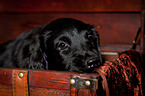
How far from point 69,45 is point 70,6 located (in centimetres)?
119

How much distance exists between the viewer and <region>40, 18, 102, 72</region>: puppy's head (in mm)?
1074

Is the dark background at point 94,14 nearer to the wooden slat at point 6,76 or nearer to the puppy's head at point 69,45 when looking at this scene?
the puppy's head at point 69,45

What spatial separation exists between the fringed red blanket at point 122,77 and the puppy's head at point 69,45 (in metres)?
0.14

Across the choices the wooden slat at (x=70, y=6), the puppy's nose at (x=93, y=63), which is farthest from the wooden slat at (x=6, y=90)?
the wooden slat at (x=70, y=6)

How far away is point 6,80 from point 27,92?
0.16m

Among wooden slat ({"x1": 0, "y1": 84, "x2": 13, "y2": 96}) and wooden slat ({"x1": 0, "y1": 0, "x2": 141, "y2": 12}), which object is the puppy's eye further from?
wooden slat ({"x1": 0, "y1": 0, "x2": 141, "y2": 12})

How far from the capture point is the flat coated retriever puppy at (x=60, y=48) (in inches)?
43.5

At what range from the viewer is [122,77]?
3.16ft

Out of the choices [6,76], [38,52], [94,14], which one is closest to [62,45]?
[38,52]

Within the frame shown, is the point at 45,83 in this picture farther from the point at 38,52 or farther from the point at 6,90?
the point at 38,52

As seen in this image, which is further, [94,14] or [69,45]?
[94,14]

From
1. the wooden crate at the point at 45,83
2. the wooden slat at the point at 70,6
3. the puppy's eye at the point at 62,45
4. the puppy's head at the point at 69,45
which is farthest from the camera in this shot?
the wooden slat at the point at 70,6

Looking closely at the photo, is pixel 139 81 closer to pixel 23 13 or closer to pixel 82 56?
pixel 82 56

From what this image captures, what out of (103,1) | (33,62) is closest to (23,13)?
(103,1)
